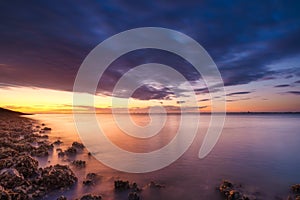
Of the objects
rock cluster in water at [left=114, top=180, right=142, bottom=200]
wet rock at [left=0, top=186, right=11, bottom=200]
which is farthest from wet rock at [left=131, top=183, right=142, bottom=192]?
wet rock at [left=0, top=186, right=11, bottom=200]

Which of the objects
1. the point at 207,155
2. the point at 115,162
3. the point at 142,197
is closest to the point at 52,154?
the point at 115,162

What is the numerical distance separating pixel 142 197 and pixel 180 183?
250 centimetres

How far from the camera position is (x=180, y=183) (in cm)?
916

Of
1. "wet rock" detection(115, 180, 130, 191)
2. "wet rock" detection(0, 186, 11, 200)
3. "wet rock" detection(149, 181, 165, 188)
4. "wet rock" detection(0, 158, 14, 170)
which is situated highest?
"wet rock" detection(0, 158, 14, 170)

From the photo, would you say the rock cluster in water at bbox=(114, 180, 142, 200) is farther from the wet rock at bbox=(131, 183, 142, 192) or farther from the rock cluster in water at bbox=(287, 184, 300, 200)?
the rock cluster in water at bbox=(287, 184, 300, 200)

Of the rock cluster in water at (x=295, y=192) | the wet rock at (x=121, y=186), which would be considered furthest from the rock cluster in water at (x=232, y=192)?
the wet rock at (x=121, y=186)

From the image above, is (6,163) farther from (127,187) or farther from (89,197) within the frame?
(127,187)

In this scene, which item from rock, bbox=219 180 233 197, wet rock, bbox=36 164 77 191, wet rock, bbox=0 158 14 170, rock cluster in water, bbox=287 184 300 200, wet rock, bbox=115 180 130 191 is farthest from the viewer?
wet rock, bbox=0 158 14 170

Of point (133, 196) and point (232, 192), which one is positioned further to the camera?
point (232, 192)

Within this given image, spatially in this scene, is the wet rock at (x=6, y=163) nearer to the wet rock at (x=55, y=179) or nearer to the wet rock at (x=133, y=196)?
the wet rock at (x=55, y=179)

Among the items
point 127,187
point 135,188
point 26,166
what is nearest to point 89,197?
point 127,187

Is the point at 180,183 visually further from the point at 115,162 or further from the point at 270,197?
the point at 115,162

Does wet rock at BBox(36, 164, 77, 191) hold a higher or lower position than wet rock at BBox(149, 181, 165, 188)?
higher

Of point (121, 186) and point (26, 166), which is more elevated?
point (26, 166)
